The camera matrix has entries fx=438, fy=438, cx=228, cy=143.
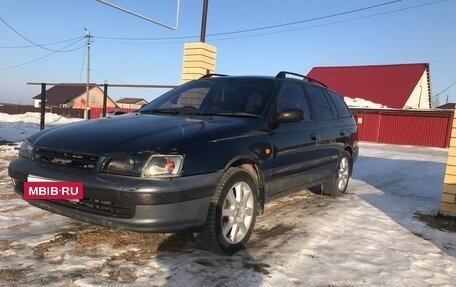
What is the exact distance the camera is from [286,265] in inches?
144

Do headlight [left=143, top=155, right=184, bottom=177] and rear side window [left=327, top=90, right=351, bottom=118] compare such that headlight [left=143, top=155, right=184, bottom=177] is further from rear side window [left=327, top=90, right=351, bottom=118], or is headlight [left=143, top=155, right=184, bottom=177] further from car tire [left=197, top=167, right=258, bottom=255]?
rear side window [left=327, top=90, right=351, bottom=118]

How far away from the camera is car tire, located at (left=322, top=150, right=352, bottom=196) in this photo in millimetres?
6570

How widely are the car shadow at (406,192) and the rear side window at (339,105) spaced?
1339 millimetres

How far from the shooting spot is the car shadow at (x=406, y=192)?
16.8ft

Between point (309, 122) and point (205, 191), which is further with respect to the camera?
point (309, 122)

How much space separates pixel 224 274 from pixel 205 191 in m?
0.65

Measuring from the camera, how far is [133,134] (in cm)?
360

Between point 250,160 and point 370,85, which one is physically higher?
point 370,85

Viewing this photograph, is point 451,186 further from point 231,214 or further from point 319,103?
point 231,214

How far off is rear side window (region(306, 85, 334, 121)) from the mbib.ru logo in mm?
3333

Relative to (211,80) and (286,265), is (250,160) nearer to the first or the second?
(286,265)

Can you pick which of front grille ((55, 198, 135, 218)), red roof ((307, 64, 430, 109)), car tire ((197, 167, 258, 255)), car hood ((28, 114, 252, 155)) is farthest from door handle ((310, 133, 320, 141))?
red roof ((307, 64, 430, 109))

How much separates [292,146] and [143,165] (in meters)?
2.06

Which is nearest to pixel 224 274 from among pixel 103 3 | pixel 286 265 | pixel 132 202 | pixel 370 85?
pixel 286 265
